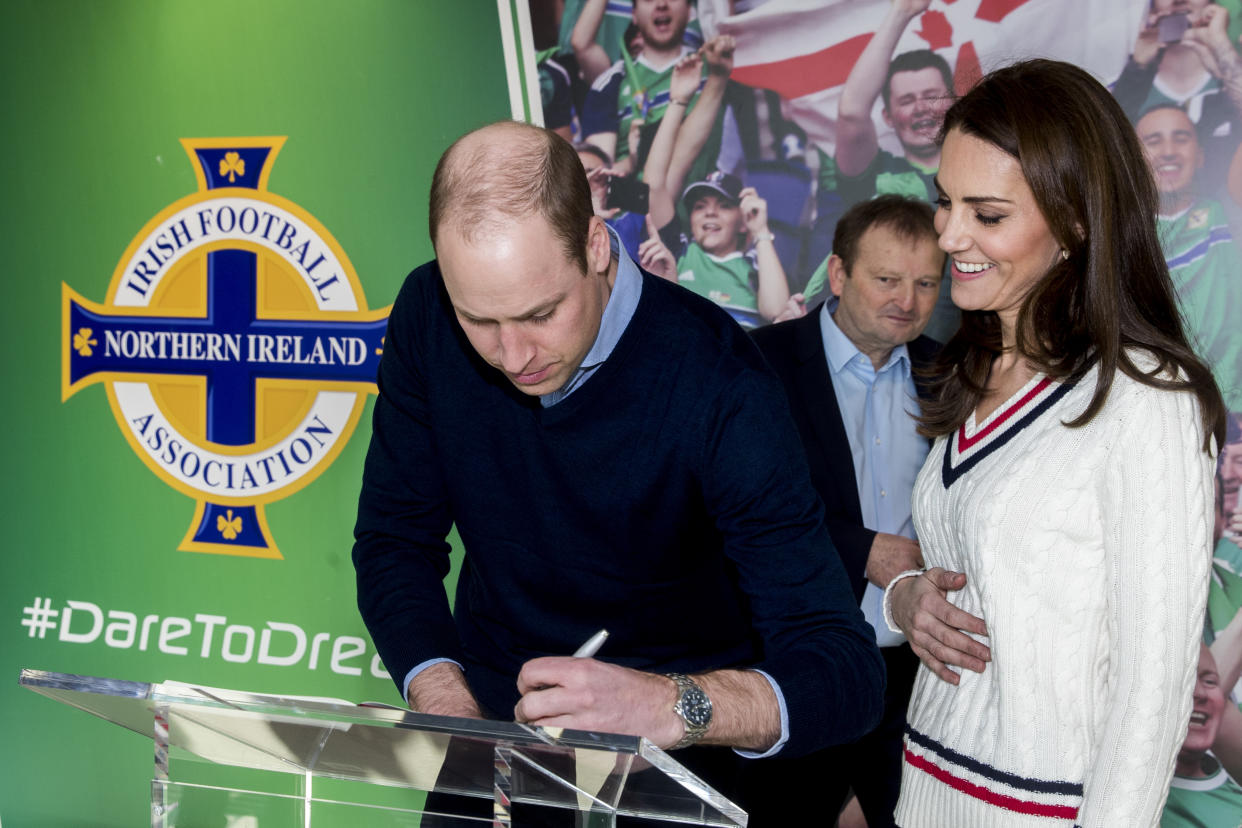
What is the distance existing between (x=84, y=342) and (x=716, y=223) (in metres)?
2.13

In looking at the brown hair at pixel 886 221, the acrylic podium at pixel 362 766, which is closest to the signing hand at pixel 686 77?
the brown hair at pixel 886 221

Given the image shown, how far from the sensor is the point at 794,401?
2576mm

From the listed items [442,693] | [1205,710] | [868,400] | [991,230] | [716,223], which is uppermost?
[716,223]

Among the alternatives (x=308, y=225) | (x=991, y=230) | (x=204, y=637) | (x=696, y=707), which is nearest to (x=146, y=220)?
(x=308, y=225)

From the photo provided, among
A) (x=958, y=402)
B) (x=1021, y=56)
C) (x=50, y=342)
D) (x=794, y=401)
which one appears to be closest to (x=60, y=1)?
(x=50, y=342)

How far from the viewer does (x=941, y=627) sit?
161cm

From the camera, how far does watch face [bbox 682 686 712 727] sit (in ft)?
3.86

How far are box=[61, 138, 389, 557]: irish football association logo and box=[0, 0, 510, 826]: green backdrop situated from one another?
0.05m

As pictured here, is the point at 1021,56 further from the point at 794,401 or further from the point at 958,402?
the point at 958,402

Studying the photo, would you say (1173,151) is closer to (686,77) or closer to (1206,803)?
(686,77)

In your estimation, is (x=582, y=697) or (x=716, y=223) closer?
(x=582, y=697)

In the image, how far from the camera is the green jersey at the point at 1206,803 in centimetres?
266

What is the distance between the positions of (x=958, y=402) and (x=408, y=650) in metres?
0.94

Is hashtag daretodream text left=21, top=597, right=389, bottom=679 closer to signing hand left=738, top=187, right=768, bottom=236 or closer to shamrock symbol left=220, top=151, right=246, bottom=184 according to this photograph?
shamrock symbol left=220, top=151, right=246, bottom=184
